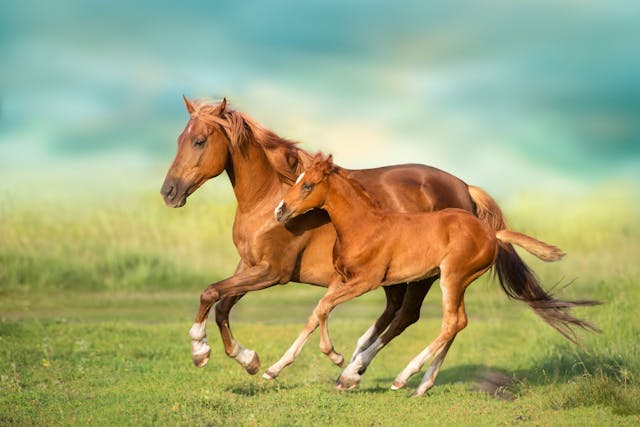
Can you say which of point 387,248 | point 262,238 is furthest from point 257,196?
point 387,248

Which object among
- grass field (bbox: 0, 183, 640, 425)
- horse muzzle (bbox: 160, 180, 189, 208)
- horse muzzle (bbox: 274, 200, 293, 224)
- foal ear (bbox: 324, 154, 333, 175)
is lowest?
grass field (bbox: 0, 183, 640, 425)

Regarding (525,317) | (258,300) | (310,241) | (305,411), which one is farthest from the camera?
(258,300)

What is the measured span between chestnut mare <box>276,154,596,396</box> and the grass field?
751mm

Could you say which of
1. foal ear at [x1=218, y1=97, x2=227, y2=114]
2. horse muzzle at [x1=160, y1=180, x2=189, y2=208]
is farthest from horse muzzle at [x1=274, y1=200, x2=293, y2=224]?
foal ear at [x1=218, y1=97, x2=227, y2=114]

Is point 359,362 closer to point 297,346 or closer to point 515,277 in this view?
point 297,346

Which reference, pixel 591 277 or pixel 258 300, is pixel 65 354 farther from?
pixel 591 277

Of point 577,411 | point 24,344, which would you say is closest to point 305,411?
point 577,411

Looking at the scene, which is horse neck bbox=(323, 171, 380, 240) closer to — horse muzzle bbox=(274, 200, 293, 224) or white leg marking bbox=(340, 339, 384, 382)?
horse muzzle bbox=(274, 200, 293, 224)

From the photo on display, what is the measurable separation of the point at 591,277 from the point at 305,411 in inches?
587

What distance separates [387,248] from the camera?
8375 millimetres

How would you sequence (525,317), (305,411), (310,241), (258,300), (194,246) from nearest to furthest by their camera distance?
1. (305,411)
2. (310,241)
3. (525,317)
4. (258,300)
5. (194,246)

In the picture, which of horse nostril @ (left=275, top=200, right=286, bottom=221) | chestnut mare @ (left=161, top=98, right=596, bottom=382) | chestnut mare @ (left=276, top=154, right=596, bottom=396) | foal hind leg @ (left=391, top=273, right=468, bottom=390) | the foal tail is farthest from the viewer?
the foal tail

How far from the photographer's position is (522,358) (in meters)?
12.9

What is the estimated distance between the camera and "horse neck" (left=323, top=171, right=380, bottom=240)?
8383mm
